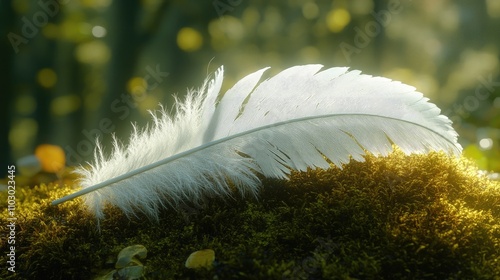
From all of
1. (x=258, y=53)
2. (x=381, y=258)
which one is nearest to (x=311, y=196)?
(x=381, y=258)

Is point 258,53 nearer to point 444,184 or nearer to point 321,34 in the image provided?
point 321,34

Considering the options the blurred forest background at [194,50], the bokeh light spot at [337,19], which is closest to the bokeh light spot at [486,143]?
the blurred forest background at [194,50]

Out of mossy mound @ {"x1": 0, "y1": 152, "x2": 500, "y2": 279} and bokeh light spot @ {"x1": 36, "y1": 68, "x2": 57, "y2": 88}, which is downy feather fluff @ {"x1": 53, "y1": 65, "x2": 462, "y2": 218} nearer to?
mossy mound @ {"x1": 0, "y1": 152, "x2": 500, "y2": 279}

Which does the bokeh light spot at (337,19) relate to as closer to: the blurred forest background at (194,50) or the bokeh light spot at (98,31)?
the blurred forest background at (194,50)

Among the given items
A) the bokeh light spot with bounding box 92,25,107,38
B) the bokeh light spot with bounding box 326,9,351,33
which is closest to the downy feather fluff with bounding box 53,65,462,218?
the bokeh light spot with bounding box 326,9,351,33

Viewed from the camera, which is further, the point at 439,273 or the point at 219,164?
the point at 219,164
